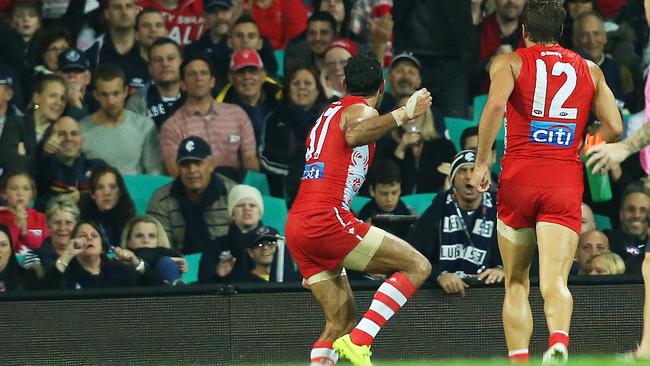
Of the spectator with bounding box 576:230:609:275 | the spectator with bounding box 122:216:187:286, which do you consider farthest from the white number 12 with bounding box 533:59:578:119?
the spectator with bounding box 122:216:187:286

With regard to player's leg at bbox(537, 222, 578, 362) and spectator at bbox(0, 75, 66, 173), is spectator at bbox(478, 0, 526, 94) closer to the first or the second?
spectator at bbox(0, 75, 66, 173)

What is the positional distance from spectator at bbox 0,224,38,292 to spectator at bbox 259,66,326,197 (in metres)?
2.51

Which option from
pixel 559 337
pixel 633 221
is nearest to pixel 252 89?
pixel 633 221

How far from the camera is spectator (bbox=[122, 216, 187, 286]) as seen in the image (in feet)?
34.6

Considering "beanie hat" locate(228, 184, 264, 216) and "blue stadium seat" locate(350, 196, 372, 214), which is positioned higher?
"beanie hat" locate(228, 184, 264, 216)

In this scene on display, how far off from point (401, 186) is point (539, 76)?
14.2ft

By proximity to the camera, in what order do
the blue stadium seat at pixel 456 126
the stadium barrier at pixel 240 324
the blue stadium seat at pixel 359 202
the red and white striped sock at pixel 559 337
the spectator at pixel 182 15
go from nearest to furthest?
the red and white striped sock at pixel 559 337, the stadium barrier at pixel 240 324, the blue stadium seat at pixel 359 202, the blue stadium seat at pixel 456 126, the spectator at pixel 182 15

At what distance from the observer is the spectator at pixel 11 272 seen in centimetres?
1034

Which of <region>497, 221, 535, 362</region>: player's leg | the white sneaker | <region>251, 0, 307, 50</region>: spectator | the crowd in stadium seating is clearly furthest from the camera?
<region>251, 0, 307, 50</region>: spectator

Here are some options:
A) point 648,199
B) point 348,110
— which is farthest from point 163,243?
point 648,199

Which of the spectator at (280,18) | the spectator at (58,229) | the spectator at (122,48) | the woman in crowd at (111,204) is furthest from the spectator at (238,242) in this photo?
the spectator at (280,18)

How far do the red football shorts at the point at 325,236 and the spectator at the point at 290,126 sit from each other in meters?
3.68

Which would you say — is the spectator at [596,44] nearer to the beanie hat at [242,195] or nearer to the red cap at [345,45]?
the red cap at [345,45]

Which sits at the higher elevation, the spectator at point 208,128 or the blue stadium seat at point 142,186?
the spectator at point 208,128
